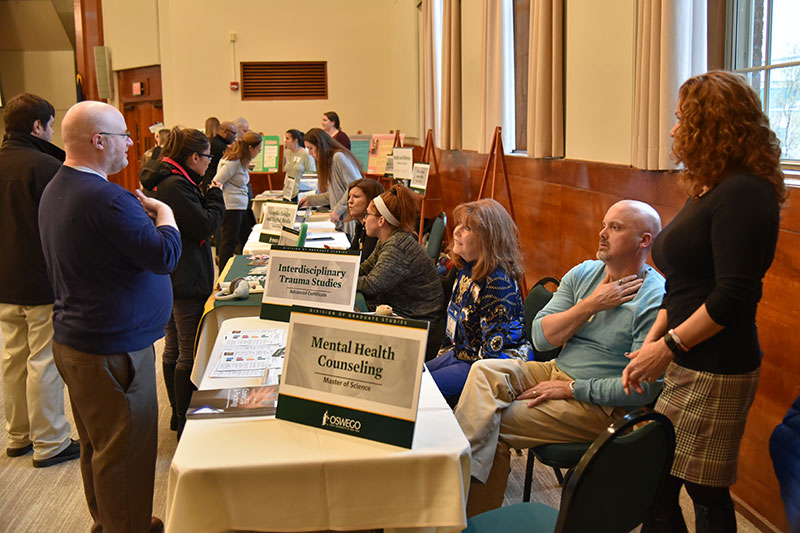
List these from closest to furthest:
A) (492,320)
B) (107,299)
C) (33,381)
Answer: (107,299) < (492,320) < (33,381)

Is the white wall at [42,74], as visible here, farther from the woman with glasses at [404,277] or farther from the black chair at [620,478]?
the black chair at [620,478]

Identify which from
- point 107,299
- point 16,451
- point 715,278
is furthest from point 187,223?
point 715,278

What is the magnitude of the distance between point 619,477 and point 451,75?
17.5 ft

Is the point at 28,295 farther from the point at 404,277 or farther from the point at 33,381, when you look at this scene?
the point at 404,277

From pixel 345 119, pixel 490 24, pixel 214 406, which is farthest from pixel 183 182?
pixel 345 119

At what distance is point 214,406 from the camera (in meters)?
1.89

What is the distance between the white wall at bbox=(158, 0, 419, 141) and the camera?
1027 cm

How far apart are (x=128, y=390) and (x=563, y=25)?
122 inches

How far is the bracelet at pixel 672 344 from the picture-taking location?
177 cm

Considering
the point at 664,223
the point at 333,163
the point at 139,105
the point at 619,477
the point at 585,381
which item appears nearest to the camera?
the point at 619,477

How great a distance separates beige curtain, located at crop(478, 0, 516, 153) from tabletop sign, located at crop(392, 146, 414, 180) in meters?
1.37

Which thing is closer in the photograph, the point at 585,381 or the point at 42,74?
the point at 585,381

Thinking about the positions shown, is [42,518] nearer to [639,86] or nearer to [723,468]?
[723,468]

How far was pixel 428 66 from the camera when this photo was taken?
295 inches
